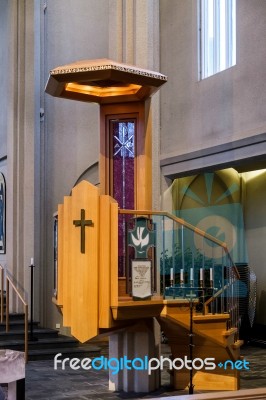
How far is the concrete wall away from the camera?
9.64 meters

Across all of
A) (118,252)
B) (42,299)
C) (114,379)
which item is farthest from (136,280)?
(42,299)

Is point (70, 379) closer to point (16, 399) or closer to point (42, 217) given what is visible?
point (42, 217)

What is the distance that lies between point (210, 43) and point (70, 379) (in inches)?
198

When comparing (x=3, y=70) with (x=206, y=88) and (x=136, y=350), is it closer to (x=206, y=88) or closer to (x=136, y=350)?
(x=206, y=88)

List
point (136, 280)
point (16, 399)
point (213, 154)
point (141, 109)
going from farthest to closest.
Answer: point (213, 154), point (141, 109), point (136, 280), point (16, 399)

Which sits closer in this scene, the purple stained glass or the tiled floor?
the tiled floor

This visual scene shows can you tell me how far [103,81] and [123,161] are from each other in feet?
3.04

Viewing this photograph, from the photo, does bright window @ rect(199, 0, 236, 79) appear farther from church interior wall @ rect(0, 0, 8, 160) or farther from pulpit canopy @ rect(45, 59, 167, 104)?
church interior wall @ rect(0, 0, 8, 160)

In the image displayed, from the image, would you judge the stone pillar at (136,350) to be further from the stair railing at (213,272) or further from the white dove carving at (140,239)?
the white dove carving at (140,239)

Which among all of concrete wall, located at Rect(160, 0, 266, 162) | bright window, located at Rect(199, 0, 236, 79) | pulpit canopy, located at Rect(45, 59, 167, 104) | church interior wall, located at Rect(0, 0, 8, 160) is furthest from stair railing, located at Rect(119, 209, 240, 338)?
church interior wall, located at Rect(0, 0, 8, 160)

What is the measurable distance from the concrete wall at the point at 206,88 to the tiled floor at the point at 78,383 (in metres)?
3.03

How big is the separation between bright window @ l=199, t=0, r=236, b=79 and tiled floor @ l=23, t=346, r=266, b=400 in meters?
4.17

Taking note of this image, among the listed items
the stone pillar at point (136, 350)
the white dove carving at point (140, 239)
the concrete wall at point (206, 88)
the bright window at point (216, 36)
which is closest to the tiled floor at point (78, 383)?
the stone pillar at point (136, 350)

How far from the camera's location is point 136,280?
7.36 meters
